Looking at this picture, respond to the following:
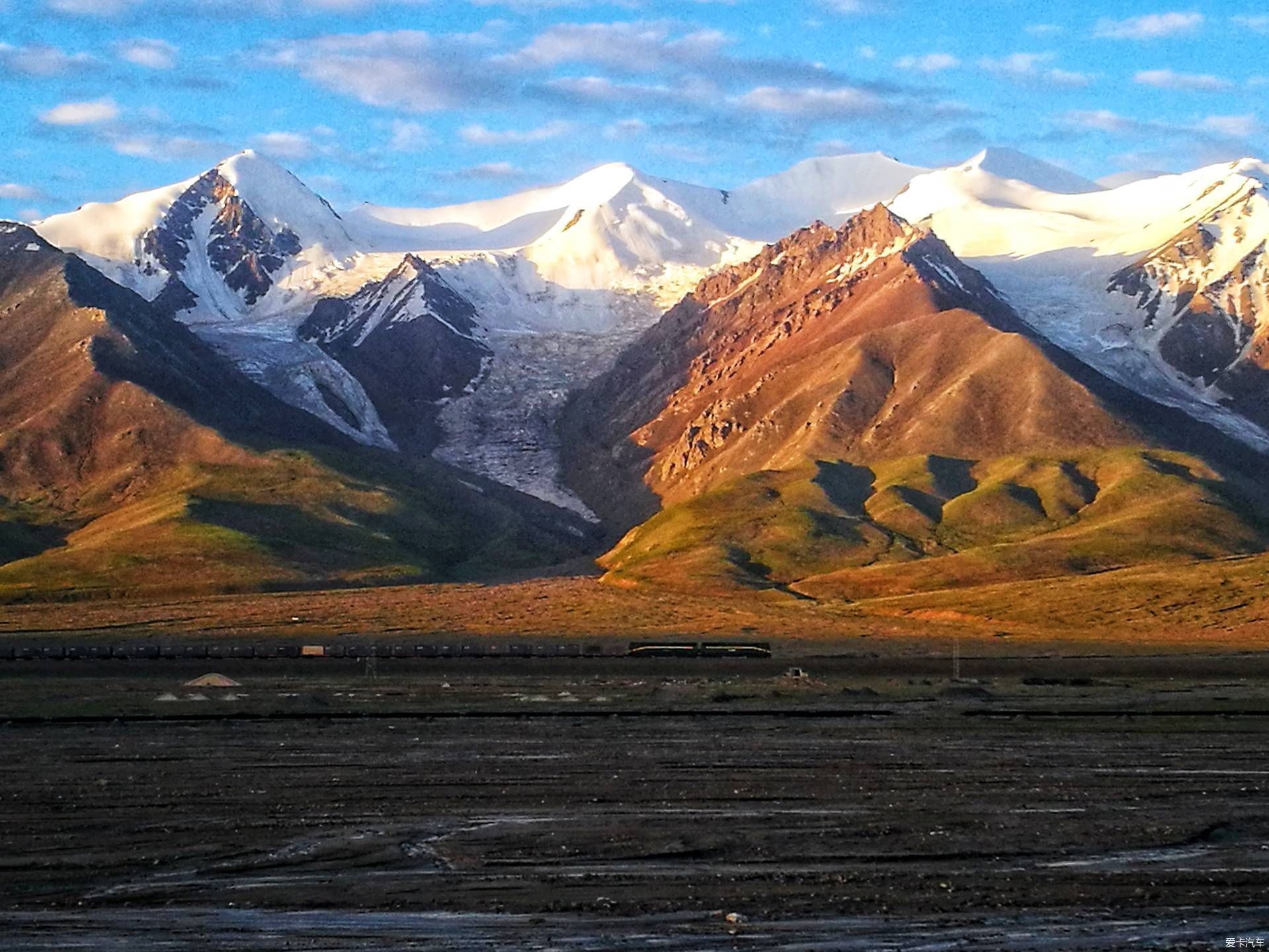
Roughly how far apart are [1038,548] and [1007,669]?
3523 inches

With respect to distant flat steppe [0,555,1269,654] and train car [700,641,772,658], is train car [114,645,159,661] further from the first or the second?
train car [700,641,772,658]

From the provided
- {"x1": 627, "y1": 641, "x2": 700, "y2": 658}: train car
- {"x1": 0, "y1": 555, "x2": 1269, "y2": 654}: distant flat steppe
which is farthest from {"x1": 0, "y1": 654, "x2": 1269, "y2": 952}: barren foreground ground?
{"x1": 0, "y1": 555, "x2": 1269, "y2": 654}: distant flat steppe

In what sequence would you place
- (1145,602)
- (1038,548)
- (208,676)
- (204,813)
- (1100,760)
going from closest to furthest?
(204,813)
(1100,760)
(208,676)
(1145,602)
(1038,548)

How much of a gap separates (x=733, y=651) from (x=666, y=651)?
4447 mm

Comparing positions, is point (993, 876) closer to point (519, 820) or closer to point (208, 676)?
point (519, 820)

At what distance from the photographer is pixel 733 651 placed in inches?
4660

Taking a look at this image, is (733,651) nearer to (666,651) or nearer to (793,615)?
(666,651)

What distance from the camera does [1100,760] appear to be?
206 feet

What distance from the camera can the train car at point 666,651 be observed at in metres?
116

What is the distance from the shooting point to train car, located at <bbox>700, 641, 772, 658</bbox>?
117250mm

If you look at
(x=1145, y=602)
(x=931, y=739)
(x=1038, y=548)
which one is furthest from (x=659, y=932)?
(x=1038, y=548)

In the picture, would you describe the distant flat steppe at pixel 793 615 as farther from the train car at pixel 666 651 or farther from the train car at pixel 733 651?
the train car at pixel 666 651

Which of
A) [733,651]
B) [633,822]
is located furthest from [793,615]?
[633,822]

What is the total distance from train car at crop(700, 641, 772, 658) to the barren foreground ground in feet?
86.1
